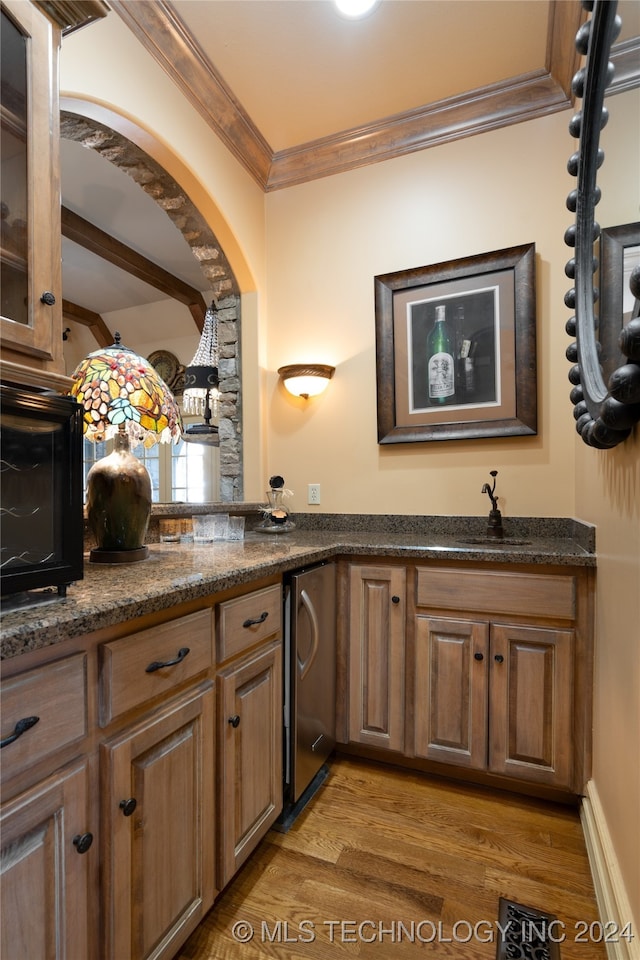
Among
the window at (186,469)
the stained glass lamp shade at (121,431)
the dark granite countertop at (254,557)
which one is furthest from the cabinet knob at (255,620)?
the window at (186,469)

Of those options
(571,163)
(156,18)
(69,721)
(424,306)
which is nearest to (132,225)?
(156,18)

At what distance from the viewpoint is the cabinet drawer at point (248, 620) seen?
3.98 feet

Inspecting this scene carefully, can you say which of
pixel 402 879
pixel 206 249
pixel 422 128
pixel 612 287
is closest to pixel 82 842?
pixel 402 879

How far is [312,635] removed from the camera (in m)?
1.69

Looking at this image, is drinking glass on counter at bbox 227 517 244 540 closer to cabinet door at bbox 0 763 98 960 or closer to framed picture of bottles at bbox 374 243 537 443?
framed picture of bottles at bbox 374 243 537 443

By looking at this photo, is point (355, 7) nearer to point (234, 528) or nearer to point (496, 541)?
point (234, 528)

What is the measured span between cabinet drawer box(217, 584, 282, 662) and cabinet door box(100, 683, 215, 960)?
12cm

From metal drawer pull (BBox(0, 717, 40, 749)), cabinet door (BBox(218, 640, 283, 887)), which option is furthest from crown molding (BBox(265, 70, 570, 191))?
metal drawer pull (BBox(0, 717, 40, 749))

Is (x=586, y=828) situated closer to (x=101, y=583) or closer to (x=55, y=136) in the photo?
(x=101, y=583)

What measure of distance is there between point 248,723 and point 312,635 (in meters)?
0.44

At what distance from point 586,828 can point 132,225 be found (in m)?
4.48

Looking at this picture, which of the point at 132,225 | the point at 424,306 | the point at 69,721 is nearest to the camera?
the point at 69,721

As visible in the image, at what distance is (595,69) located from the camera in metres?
1.09

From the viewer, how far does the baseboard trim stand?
103 centimetres
